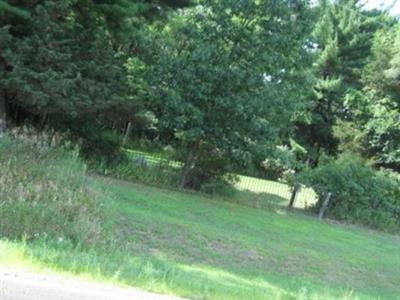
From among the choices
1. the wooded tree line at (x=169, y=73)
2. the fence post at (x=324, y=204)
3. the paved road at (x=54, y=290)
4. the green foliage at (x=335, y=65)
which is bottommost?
the paved road at (x=54, y=290)

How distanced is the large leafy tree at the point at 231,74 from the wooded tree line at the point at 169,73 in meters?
0.03

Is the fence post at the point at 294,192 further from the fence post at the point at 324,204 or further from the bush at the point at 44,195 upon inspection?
the bush at the point at 44,195

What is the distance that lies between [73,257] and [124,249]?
271 centimetres

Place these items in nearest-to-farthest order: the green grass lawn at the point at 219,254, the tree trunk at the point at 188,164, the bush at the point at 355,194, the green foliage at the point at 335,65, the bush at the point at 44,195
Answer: the green grass lawn at the point at 219,254 → the bush at the point at 44,195 → the tree trunk at the point at 188,164 → the bush at the point at 355,194 → the green foliage at the point at 335,65

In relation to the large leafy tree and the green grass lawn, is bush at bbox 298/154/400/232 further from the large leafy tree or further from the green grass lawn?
the large leafy tree

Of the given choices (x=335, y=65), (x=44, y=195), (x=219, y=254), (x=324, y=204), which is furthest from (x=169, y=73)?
(x=335, y=65)

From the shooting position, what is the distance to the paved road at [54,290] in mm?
5137

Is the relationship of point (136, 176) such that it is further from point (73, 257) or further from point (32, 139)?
point (73, 257)

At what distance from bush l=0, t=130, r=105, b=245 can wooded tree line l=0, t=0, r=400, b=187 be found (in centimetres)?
295

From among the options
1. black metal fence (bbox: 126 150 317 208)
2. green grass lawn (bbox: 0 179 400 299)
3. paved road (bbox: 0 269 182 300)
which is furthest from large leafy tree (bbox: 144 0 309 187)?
paved road (bbox: 0 269 182 300)

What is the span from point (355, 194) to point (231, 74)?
7001 millimetres

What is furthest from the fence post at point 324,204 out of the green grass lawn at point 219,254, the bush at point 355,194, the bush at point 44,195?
the bush at point 44,195

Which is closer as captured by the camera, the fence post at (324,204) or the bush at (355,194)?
the fence post at (324,204)

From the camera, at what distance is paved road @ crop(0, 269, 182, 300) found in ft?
16.9
